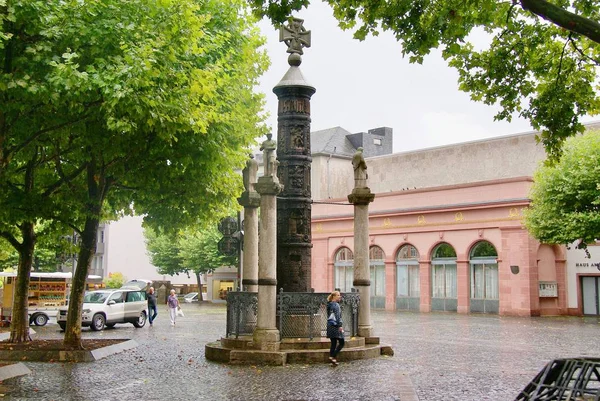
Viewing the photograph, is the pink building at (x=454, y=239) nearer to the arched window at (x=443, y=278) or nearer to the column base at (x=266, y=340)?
the arched window at (x=443, y=278)

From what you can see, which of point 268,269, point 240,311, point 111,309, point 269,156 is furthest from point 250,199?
point 111,309

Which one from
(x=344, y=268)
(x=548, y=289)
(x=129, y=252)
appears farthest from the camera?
(x=129, y=252)

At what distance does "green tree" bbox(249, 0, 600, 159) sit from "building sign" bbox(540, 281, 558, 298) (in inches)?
1105

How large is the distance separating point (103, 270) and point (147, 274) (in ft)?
18.6

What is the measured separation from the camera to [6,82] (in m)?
12.3

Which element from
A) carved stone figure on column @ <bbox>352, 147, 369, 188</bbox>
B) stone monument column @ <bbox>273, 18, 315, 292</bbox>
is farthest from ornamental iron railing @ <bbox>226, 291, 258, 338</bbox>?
carved stone figure on column @ <bbox>352, 147, 369, 188</bbox>

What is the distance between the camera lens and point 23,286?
61.2 feet

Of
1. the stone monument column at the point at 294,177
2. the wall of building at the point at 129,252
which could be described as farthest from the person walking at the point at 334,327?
the wall of building at the point at 129,252

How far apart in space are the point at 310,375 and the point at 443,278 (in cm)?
3008

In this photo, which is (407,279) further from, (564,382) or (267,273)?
(564,382)

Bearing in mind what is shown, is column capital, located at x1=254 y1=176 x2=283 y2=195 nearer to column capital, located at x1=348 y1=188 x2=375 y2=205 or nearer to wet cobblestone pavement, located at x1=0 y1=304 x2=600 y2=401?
column capital, located at x1=348 y1=188 x2=375 y2=205

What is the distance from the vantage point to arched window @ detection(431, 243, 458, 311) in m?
41.7

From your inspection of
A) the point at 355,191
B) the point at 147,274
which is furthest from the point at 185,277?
the point at 355,191

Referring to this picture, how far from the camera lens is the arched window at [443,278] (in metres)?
41.7
